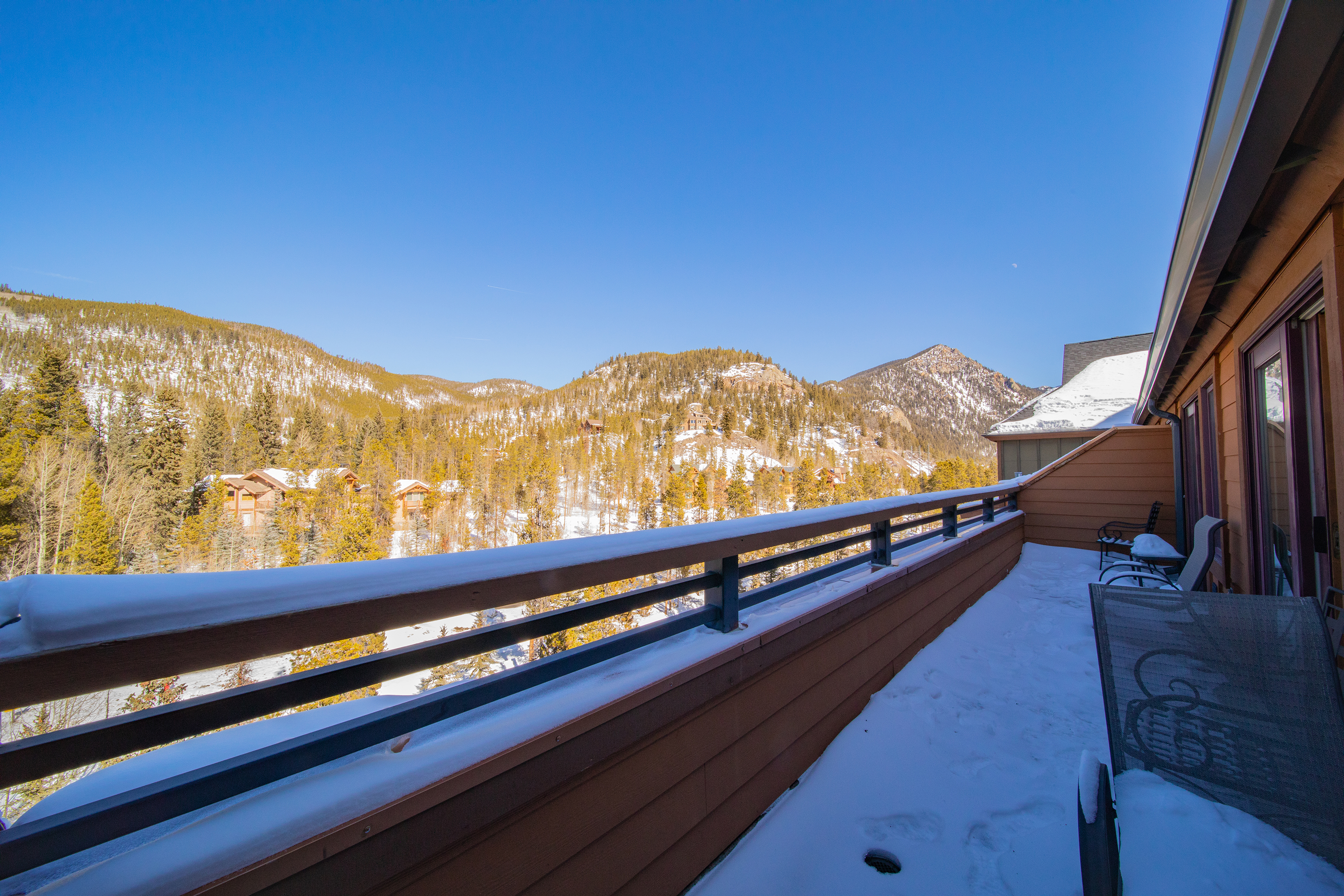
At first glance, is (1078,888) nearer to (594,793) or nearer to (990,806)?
(990,806)

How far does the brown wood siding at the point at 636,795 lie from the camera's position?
0.95 metres

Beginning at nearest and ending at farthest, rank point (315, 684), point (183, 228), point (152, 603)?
point (152, 603) < point (315, 684) < point (183, 228)

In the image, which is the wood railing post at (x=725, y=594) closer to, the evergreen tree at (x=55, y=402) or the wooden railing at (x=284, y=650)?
the wooden railing at (x=284, y=650)

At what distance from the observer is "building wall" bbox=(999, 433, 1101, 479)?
38.2 ft

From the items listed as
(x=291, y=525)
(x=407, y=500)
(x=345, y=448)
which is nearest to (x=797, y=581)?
(x=291, y=525)

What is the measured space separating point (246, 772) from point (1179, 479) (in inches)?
388

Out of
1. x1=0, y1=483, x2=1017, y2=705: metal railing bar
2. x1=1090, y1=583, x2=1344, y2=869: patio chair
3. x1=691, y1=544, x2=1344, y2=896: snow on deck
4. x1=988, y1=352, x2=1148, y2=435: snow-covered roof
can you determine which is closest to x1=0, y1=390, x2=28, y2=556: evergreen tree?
x1=0, y1=483, x2=1017, y2=705: metal railing bar

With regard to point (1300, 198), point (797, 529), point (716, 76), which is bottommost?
point (797, 529)

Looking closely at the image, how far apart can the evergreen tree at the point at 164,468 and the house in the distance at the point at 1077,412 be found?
54276 mm

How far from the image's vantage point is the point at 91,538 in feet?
96.5

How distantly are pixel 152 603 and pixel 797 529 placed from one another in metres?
1.94

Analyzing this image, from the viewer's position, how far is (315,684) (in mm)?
1010

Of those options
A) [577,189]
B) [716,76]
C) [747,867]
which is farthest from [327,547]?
[747,867]

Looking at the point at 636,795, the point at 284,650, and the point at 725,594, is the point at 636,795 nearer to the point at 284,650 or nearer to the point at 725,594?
the point at 725,594
